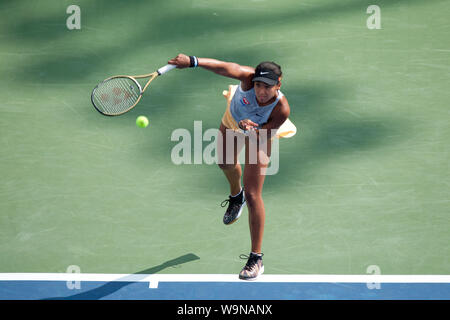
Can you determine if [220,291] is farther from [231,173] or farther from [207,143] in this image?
[207,143]

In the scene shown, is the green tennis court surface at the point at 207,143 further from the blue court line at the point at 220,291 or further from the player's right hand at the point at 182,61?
the player's right hand at the point at 182,61

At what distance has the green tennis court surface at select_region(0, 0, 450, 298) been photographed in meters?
7.91

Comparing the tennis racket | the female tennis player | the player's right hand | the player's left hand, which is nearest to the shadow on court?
the female tennis player

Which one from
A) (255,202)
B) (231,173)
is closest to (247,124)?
(255,202)

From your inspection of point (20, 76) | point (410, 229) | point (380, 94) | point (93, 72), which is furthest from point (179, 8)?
point (410, 229)

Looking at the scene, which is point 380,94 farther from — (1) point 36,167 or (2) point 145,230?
(1) point 36,167

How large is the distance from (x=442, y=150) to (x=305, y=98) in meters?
2.14

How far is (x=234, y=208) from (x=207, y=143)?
1.52 metres

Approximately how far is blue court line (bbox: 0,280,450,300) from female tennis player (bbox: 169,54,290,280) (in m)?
0.26

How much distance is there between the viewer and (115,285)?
290 inches

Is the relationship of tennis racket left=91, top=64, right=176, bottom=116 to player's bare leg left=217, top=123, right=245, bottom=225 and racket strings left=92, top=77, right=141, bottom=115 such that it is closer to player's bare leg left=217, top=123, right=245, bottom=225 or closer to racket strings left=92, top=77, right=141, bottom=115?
racket strings left=92, top=77, right=141, bottom=115

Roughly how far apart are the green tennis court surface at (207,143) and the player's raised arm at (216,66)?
7.06ft

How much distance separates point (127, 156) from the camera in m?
9.11

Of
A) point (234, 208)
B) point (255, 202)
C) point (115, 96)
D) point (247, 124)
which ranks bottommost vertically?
point (255, 202)
